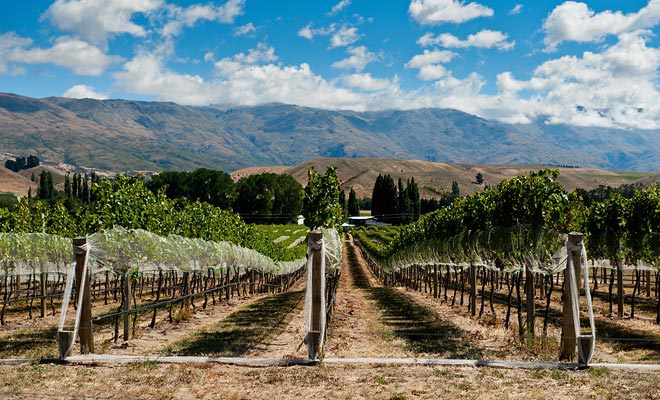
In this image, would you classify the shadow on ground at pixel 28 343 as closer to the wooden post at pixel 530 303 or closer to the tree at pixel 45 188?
the wooden post at pixel 530 303

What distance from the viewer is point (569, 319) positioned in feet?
33.3

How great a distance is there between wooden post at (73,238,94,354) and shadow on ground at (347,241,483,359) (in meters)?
6.81

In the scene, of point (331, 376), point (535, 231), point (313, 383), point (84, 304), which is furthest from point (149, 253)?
point (535, 231)

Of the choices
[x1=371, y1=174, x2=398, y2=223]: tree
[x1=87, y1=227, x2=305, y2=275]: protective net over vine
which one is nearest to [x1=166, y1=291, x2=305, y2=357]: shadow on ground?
[x1=87, y1=227, x2=305, y2=275]: protective net over vine

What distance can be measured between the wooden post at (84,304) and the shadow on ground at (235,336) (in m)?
1.64

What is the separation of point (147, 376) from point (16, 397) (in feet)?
6.27

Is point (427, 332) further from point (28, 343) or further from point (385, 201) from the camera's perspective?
point (385, 201)

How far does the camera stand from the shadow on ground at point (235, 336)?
11.6 metres

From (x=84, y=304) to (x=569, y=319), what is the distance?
379 inches

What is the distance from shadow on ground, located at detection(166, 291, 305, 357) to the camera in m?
11.6

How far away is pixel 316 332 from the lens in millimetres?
10047

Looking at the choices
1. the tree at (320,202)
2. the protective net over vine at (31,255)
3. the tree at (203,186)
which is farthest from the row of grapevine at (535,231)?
→ the tree at (203,186)

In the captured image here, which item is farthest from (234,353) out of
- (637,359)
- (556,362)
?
(637,359)

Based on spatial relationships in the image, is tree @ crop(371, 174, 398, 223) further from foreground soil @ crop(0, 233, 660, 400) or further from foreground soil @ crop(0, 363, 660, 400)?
foreground soil @ crop(0, 363, 660, 400)
